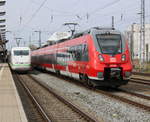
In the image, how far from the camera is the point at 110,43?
15219mm

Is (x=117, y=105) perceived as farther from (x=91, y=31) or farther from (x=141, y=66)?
(x=141, y=66)

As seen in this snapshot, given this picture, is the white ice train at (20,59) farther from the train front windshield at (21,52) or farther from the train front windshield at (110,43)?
the train front windshield at (110,43)

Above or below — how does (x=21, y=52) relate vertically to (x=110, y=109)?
above

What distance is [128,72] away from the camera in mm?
14945

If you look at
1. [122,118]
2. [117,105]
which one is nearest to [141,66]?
[117,105]

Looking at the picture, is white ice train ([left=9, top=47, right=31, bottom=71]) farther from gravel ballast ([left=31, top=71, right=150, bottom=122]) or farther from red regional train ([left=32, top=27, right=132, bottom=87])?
gravel ballast ([left=31, top=71, right=150, bottom=122])

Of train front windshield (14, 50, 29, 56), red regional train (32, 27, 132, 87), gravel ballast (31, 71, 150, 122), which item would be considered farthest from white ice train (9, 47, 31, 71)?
gravel ballast (31, 71, 150, 122)

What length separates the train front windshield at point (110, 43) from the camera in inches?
591

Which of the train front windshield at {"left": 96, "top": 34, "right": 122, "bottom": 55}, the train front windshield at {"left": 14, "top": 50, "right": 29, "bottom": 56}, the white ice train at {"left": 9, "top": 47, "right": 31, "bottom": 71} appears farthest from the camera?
the train front windshield at {"left": 14, "top": 50, "right": 29, "bottom": 56}

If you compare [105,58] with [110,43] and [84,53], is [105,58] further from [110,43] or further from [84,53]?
[84,53]

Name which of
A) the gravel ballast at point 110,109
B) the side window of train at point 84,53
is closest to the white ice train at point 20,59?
the side window of train at point 84,53

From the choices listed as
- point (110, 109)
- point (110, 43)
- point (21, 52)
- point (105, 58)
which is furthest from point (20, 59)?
point (110, 109)

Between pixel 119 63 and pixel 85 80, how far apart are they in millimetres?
2490

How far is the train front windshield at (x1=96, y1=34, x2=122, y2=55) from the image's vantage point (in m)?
15.0
